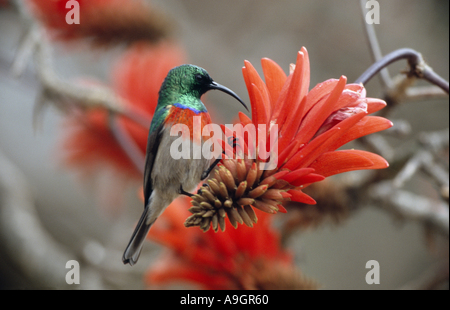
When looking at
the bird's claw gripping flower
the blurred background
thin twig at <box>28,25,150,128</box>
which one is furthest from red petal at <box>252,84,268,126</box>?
the blurred background

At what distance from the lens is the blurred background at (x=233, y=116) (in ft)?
3.02

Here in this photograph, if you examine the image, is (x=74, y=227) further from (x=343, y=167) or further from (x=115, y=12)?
(x=343, y=167)

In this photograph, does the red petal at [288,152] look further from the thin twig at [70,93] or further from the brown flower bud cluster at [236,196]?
the thin twig at [70,93]

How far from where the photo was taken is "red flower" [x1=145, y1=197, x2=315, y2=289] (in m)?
0.40

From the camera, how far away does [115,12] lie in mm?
733

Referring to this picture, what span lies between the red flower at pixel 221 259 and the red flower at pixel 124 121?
278mm

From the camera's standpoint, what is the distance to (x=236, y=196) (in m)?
0.22

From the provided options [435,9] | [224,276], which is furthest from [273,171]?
[435,9]

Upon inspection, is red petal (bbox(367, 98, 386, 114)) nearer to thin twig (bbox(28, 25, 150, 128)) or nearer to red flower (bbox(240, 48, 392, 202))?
red flower (bbox(240, 48, 392, 202))

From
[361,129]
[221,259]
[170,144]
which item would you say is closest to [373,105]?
[361,129]

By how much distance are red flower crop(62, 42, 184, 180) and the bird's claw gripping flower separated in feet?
1.44

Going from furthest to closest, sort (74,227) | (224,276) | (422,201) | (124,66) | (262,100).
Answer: (74,227) → (124,66) → (422,201) → (224,276) → (262,100)

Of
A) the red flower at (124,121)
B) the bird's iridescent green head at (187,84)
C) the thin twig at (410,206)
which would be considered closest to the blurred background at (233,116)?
the red flower at (124,121)

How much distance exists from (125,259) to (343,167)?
0.14 metres
